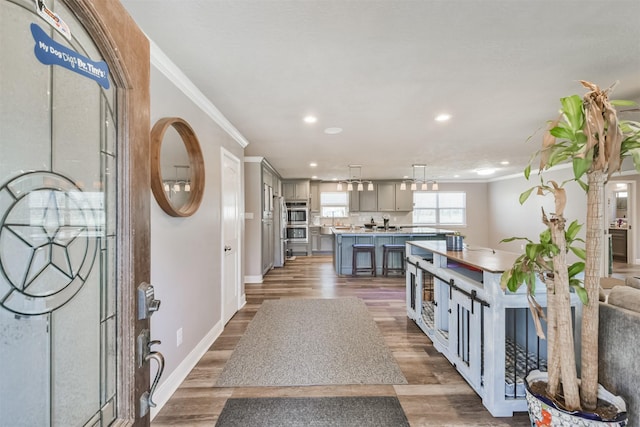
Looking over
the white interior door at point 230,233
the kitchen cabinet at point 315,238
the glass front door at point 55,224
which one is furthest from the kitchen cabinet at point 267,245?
the glass front door at point 55,224

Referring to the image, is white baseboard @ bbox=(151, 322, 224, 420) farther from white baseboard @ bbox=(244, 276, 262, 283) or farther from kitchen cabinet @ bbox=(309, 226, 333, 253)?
kitchen cabinet @ bbox=(309, 226, 333, 253)

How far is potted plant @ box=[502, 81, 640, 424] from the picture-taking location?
1.23m

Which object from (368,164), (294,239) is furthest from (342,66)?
(294,239)

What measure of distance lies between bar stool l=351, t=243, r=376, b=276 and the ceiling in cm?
285

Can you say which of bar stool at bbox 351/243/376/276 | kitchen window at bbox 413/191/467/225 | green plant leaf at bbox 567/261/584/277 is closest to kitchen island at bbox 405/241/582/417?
green plant leaf at bbox 567/261/584/277

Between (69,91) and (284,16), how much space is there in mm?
1147

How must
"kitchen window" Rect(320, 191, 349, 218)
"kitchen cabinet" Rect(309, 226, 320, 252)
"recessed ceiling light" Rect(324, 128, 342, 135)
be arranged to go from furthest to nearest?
"kitchen window" Rect(320, 191, 349, 218) → "kitchen cabinet" Rect(309, 226, 320, 252) → "recessed ceiling light" Rect(324, 128, 342, 135)

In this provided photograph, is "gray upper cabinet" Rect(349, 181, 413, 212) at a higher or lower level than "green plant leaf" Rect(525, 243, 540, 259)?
higher

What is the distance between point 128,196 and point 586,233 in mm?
1827

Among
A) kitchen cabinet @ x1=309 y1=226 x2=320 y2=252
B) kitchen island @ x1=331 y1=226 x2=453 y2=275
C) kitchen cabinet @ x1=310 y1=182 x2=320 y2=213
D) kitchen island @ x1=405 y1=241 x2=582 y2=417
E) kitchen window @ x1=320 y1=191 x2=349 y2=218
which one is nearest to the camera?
kitchen island @ x1=405 y1=241 x2=582 y2=417

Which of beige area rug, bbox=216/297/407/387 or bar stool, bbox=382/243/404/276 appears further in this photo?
bar stool, bbox=382/243/404/276

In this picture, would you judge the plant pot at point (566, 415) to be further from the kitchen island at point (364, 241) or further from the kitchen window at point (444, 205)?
the kitchen window at point (444, 205)

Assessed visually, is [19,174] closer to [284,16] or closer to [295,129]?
[284,16]

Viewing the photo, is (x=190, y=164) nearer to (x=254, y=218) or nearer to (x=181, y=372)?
(x=181, y=372)
